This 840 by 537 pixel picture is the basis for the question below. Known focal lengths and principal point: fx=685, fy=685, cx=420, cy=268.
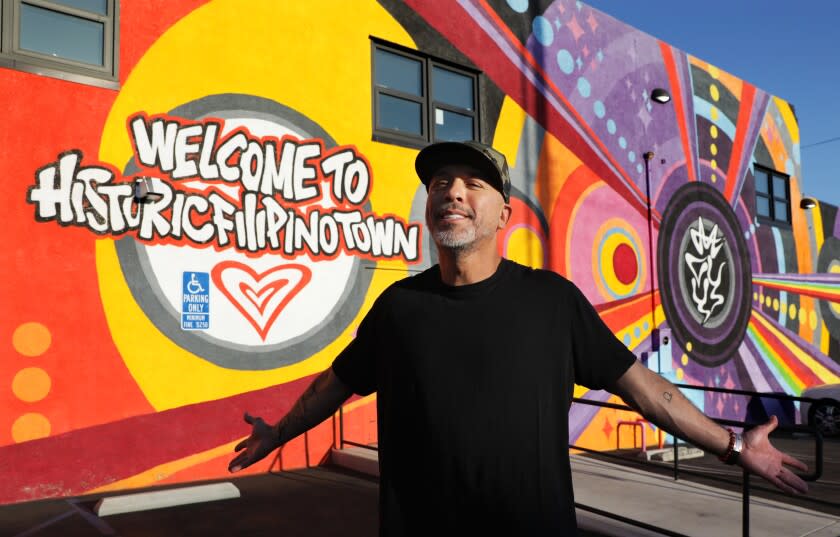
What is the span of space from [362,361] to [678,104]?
1360 centimetres

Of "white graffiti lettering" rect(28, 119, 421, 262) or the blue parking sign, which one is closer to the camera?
"white graffiti lettering" rect(28, 119, 421, 262)

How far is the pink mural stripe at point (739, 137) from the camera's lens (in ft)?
51.4

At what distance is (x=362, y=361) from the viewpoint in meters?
2.61

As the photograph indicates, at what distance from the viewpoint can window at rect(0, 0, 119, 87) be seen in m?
6.93

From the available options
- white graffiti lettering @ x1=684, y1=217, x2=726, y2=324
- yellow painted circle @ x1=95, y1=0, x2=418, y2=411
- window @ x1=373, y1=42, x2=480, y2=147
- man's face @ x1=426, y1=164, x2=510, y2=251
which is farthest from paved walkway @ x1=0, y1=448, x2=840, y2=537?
white graffiti lettering @ x1=684, y1=217, x2=726, y2=324

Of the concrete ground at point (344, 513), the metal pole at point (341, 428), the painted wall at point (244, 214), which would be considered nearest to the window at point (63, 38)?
the painted wall at point (244, 214)

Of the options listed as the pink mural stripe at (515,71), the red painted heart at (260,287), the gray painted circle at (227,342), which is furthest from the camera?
the pink mural stripe at (515,71)

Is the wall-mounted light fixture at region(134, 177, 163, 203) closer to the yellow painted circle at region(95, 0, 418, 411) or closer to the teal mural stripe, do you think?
the yellow painted circle at region(95, 0, 418, 411)

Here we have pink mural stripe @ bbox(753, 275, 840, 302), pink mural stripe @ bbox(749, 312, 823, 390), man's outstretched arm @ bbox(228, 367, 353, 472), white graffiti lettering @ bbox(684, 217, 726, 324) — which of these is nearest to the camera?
man's outstretched arm @ bbox(228, 367, 353, 472)

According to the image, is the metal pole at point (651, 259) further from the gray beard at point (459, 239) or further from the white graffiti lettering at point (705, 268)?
the gray beard at point (459, 239)

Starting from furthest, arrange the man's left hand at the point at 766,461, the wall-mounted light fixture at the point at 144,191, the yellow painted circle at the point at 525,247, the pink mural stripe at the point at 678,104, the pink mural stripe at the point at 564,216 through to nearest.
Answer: the pink mural stripe at the point at 678,104 → the pink mural stripe at the point at 564,216 → the yellow painted circle at the point at 525,247 → the wall-mounted light fixture at the point at 144,191 → the man's left hand at the point at 766,461

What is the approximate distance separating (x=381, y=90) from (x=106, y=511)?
630cm

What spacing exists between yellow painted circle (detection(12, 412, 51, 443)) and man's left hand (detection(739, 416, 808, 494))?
6618mm

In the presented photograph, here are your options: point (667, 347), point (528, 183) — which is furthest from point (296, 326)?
point (667, 347)
